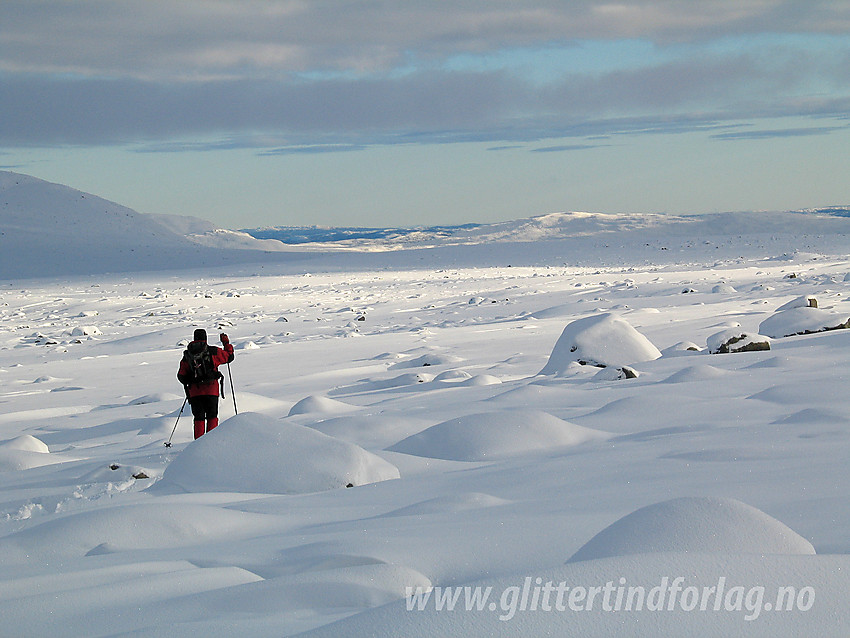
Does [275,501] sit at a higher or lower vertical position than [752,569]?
lower

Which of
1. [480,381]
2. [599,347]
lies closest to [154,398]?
[480,381]

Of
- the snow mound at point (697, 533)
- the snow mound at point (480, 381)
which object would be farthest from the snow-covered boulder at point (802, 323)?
the snow mound at point (697, 533)

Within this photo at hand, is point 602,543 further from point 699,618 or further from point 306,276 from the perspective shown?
point 306,276

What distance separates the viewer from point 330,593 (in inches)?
104

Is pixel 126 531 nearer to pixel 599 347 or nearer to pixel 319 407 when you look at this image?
pixel 319 407

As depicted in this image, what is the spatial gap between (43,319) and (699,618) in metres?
22.5

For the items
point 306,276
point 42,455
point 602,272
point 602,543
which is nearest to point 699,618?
point 602,543

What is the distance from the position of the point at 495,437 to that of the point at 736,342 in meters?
4.80

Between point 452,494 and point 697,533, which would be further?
point 452,494

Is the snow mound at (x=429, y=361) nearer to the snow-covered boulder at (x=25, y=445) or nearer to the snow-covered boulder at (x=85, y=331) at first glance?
the snow-covered boulder at (x=25, y=445)

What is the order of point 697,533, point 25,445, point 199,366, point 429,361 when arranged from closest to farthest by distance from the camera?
1. point 697,533
2. point 25,445
3. point 199,366
4. point 429,361

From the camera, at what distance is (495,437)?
17.0 ft

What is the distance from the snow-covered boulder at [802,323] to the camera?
33.9 ft

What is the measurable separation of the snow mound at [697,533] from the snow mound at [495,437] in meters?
2.27
